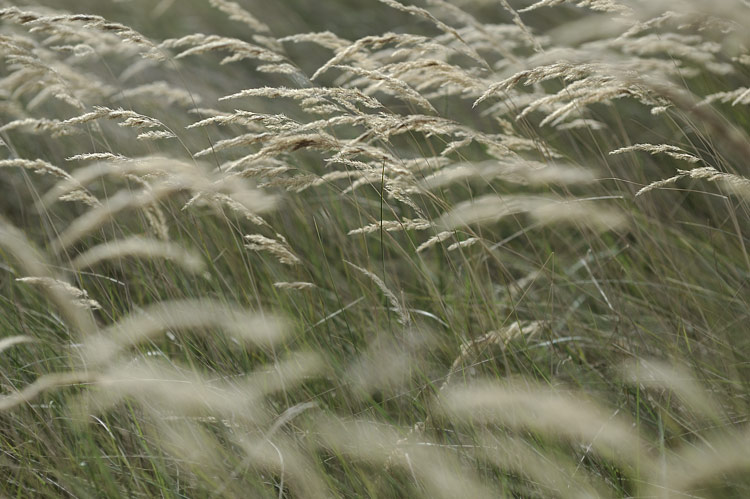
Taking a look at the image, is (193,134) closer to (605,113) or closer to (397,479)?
(605,113)

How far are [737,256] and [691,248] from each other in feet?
0.45

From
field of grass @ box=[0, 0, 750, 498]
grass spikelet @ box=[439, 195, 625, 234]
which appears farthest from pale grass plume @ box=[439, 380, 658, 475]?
grass spikelet @ box=[439, 195, 625, 234]

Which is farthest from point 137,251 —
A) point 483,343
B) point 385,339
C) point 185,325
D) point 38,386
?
point 483,343

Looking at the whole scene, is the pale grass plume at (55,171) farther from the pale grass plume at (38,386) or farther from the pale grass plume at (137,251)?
the pale grass plume at (38,386)

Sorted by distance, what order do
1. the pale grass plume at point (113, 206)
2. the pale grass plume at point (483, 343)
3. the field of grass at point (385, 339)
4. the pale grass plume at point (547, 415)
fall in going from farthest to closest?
the pale grass plume at point (113, 206) → the pale grass plume at point (483, 343) → the field of grass at point (385, 339) → the pale grass plume at point (547, 415)

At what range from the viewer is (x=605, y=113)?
331 cm

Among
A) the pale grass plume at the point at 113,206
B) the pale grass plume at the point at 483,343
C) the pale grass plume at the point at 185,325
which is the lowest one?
the pale grass plume at the point at 185,325

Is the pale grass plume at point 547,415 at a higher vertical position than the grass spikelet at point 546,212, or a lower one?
lower

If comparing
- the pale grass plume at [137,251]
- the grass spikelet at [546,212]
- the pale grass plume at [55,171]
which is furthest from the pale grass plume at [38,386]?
the grass spikelet at [546,212]

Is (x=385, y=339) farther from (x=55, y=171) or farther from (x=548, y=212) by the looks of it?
(x=55, y=171)

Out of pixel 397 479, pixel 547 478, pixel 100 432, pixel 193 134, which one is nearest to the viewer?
pixel 547 478

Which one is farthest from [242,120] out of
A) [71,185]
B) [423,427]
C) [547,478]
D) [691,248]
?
[691,248]

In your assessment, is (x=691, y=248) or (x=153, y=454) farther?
(x=691, y=248)

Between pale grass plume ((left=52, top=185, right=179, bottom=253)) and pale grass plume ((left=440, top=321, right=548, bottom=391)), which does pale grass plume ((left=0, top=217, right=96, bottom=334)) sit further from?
pale grass plume ((left=440, top=321, right=548, bottom=391))
